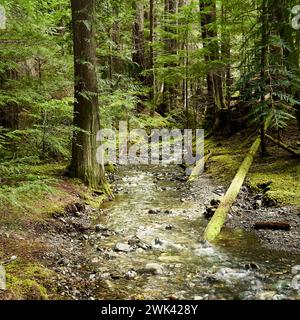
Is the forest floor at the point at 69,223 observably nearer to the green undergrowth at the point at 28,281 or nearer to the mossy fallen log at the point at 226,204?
the green undergrowth at the point at 28,281

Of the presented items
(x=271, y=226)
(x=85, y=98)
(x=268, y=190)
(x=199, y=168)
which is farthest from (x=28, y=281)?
(x=199, y=168)

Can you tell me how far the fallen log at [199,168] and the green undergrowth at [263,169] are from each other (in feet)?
0.62

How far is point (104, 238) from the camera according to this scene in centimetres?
765

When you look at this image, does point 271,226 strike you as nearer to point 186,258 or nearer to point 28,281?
point 186,258

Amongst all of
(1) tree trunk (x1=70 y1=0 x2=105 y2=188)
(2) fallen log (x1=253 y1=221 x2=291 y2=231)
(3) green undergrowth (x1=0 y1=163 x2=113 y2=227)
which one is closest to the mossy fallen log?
(2) fallen log (x1=253 y1=221 x2=291 y2=231)

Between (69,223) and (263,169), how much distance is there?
5.89m

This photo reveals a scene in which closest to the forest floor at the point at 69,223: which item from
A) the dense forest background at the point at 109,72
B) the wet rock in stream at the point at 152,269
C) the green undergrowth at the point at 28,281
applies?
the green undergrowth at the point at 28,281

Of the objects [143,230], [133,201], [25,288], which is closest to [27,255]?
[25,288]

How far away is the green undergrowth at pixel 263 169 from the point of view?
9.32 m

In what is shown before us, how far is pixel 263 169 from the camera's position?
11297 mm

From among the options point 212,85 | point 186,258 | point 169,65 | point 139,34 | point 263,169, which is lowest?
point 186,258

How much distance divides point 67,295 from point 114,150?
12.7 meters

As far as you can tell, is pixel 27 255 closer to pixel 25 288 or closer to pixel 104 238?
pixel 25 288
